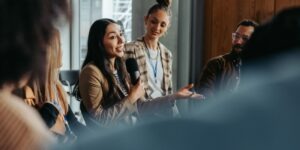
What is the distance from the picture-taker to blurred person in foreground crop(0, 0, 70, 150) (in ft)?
1.67

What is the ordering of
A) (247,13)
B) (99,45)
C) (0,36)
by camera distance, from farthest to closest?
(247,13) → (99,45) → (0,36)

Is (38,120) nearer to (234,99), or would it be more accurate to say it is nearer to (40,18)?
(40,18)

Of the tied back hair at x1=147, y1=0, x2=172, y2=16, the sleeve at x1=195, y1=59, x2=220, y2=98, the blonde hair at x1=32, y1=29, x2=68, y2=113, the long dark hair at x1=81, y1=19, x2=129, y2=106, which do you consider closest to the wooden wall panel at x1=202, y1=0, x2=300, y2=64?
the tied back hair at x1=147, y1=0, x2=172, y2=16

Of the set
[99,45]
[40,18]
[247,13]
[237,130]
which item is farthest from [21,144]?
[247,13]

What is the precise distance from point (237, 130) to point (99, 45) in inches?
70.3

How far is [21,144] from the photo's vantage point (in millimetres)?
513

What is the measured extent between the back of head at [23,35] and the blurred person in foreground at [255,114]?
11cm

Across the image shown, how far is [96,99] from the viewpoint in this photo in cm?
220

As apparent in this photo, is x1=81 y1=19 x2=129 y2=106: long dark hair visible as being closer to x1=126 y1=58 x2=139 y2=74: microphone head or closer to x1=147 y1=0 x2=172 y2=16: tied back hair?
x1=126 y1=58 x2=139 y2=74: microphone head

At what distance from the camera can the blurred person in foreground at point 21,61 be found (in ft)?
1.67

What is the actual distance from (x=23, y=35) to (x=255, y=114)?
297mm

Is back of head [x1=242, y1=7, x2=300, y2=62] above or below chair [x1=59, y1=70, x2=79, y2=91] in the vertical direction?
above

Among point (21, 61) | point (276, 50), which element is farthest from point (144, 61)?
point (21, 61)

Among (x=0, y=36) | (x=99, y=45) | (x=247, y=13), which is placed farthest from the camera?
(x=247, y=13)
